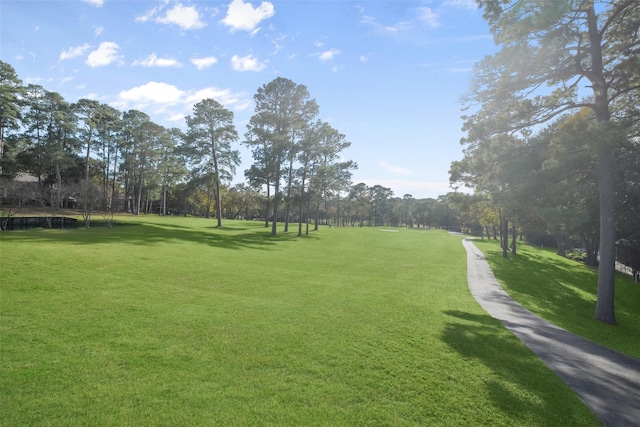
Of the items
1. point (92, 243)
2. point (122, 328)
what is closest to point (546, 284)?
point (122, 328)

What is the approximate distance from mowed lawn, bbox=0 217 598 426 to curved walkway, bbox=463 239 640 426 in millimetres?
387

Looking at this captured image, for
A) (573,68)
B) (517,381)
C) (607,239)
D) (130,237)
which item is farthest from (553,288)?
(130,237)

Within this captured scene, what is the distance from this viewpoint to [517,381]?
18.8ft

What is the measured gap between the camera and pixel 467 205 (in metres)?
17.2

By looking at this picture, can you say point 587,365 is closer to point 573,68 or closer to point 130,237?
point 573,68

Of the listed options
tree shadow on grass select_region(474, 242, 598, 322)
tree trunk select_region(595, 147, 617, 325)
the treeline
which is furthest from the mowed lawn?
the treeline

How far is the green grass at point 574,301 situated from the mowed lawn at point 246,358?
10.2 feet

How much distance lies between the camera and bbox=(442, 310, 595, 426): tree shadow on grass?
15.8 feet

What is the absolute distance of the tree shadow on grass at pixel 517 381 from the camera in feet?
15.8

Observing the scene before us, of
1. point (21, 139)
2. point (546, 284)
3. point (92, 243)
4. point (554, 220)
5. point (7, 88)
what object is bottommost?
point (546, 284)

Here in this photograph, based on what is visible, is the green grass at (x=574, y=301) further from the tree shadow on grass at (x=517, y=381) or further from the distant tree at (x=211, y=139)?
the distant tree at (x=211, y=139)

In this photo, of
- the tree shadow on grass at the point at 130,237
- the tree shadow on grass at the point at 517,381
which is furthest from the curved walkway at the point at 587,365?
the tree shadow on grass at the point at 130,237

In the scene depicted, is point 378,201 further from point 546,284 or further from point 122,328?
point 122,328

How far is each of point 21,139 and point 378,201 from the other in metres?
93.3
